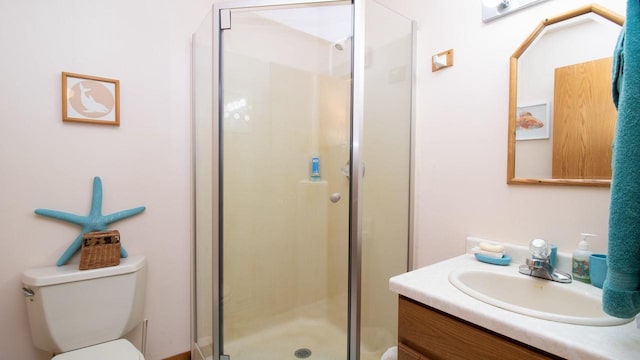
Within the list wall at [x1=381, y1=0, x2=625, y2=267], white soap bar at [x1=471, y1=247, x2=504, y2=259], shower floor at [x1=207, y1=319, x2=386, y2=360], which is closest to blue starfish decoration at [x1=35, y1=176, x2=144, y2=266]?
shower floor at [x1=207, y1=319, x2=386, y2=360]

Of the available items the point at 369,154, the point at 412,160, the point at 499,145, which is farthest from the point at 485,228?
the point at 369,154

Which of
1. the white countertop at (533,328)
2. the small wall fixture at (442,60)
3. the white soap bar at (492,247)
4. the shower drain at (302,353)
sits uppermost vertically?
the small wall fixture at (442,60)

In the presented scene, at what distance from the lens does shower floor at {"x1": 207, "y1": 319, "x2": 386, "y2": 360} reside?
4.80 ft

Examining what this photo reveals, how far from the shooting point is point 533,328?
636 mm

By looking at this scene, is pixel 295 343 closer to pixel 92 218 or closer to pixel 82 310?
pixel 82 310

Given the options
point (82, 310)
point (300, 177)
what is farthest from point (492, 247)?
point (82, 310)

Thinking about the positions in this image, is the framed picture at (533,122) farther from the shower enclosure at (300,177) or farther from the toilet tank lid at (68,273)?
the toilet tank lid at (68,273)

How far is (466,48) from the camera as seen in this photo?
1273 mm

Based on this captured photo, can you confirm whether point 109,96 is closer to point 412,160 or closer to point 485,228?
point 412,160

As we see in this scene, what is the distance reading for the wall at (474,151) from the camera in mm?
1027

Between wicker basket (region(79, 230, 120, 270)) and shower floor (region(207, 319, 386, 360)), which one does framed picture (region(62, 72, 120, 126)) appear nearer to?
wicker basket (region(79, 230, 120, 270))

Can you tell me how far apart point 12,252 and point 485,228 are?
2.00 meters

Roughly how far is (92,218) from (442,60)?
5.79 ft

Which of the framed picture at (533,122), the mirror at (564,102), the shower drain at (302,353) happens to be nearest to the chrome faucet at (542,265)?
the mirror at (564,102)
